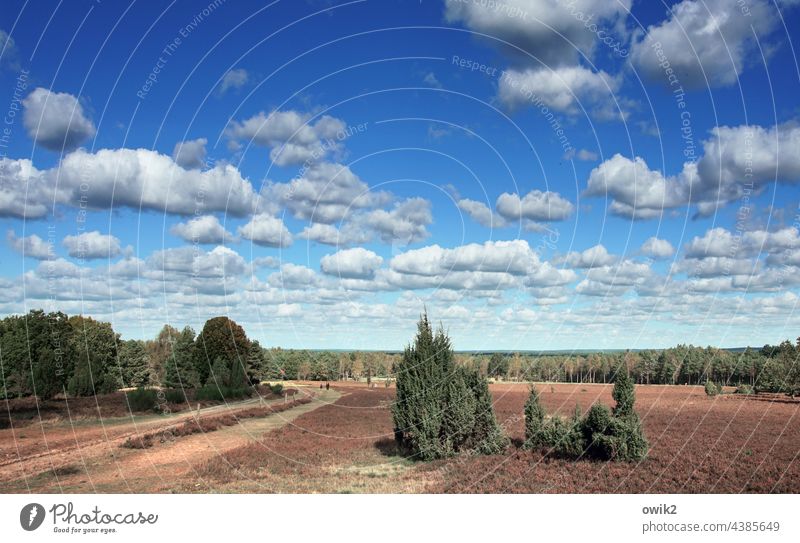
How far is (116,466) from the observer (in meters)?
19.0

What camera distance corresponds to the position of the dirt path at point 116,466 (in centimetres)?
1644

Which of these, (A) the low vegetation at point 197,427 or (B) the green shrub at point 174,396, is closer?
(A) the low vegetation at point 197,427

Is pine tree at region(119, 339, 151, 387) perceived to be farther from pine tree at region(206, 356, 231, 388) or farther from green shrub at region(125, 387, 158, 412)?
Answer: green shrub at region(125, 387, 158, 412)

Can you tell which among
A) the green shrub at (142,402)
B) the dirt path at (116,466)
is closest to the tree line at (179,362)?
the green shrub at (142,402)

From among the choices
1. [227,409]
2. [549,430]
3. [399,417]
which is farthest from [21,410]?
[549,430]

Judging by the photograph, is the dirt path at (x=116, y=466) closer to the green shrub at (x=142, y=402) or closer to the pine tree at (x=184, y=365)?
the green shrub at (x=142, y=402)

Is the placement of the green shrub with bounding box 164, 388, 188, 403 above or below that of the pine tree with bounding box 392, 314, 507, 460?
below

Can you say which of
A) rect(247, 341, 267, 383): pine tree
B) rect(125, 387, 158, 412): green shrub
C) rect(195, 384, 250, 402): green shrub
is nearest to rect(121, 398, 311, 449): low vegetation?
rect(195, 384, 250, 402): green shrub

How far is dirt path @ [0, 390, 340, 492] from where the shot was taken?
647 inches

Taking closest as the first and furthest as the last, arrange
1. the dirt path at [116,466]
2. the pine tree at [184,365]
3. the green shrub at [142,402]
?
1. the dirt path at [116,466]
2. the green shrub at [142,402]
3. the pine tree at [184,365]
